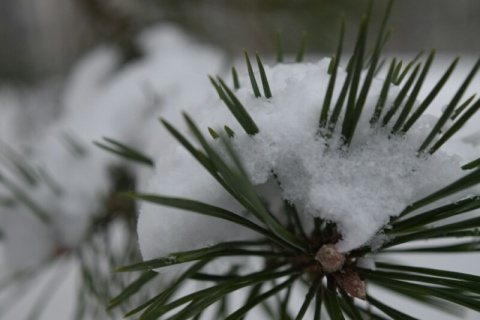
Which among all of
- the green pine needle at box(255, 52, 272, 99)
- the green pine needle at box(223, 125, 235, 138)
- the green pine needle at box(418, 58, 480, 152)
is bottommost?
the green pine needle at box(223, 125, 235, 138)

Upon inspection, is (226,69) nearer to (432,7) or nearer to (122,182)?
(122,182)

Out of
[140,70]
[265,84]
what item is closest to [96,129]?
[140,70]

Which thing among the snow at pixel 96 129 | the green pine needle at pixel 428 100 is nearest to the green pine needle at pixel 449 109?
the green pine needle at pixel 428 100

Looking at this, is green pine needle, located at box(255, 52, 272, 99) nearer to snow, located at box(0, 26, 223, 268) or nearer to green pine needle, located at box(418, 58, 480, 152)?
green pine needle, located at box(418, 58, 480, 152)

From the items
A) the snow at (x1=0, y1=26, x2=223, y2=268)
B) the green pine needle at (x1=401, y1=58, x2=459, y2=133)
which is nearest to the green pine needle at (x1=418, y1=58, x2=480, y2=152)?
the green pine needle at (x1=401, y1=58, x2=459, y2=133)

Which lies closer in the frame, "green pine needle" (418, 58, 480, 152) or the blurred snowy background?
"green pine needle" (418, 58, 480, 152)

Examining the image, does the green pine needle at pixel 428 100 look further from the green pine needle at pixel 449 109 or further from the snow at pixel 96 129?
the snow at pixel 96 129

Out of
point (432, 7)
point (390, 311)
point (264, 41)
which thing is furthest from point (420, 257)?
point (432, 7)
